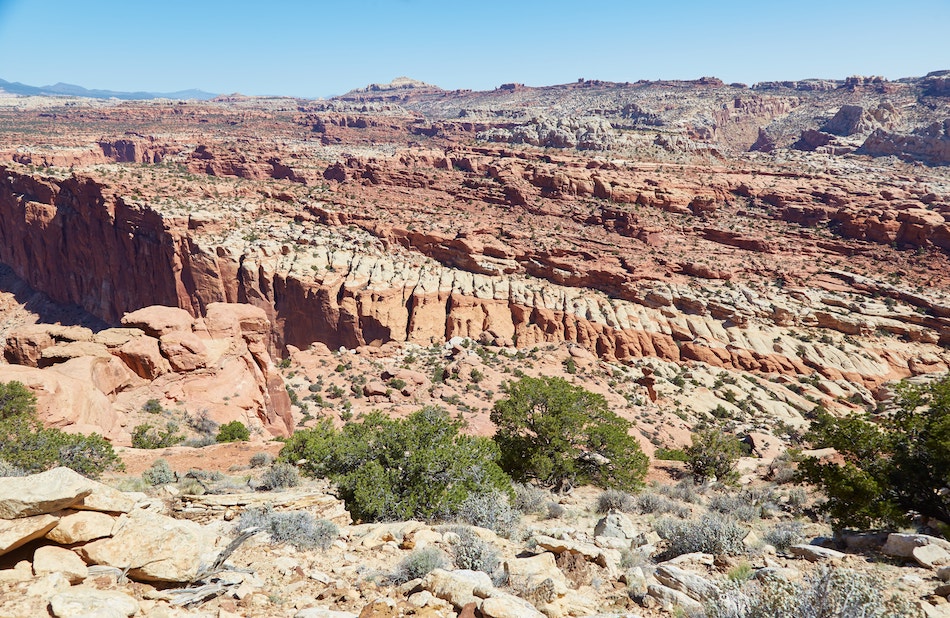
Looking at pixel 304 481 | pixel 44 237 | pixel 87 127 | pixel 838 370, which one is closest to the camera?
pixel 304 481

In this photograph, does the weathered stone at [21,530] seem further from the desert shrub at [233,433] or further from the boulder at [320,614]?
the desert shrub at [233,433]

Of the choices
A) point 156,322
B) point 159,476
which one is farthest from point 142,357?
point 159,476

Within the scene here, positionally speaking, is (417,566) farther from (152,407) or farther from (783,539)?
(152,407)

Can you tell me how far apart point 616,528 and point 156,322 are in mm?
19358

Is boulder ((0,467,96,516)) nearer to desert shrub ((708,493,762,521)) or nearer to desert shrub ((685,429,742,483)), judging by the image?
desert shrub ((708,493,762,521))

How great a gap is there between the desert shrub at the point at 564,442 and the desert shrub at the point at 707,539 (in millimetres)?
6708

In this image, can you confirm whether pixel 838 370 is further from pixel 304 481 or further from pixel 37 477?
pixel 37 477

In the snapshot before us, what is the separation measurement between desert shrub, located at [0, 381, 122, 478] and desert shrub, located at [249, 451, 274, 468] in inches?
131

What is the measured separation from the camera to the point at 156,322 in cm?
2058

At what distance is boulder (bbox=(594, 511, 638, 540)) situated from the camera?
9.76 m

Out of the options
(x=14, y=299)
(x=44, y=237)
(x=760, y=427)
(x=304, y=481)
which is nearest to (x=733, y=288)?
(x=760, y=427)

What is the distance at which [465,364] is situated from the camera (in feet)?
98.6

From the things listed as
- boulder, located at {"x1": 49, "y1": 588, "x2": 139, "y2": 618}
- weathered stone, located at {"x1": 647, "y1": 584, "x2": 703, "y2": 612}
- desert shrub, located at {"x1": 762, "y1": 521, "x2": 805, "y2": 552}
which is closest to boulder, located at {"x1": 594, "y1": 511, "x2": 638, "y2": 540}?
desert shrub, located at {"x1": 762, "y1": 521, "x2": 805, "y2": 552}

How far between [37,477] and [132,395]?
15207mm
